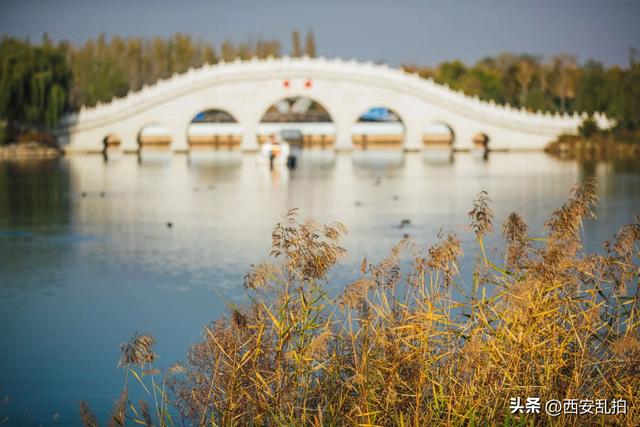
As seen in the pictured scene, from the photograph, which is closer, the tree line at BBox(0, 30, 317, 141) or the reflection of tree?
the reflection of tree

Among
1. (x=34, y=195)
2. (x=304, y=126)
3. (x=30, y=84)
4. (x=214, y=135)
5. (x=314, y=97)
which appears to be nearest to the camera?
(x=34, y=195)

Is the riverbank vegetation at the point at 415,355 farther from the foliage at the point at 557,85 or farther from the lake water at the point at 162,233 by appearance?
the foliage at the point at 557,85

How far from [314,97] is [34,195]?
93.7 ft

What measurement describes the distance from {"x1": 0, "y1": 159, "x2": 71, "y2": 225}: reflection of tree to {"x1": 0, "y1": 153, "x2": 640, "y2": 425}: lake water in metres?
0.06

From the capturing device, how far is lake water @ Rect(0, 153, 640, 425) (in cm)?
896

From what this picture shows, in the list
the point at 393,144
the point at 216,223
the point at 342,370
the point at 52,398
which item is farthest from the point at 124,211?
the point at 393,144

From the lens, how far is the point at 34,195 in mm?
24531

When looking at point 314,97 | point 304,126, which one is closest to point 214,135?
point 304,126

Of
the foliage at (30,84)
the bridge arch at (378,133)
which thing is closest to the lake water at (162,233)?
the foliage at (30,84)

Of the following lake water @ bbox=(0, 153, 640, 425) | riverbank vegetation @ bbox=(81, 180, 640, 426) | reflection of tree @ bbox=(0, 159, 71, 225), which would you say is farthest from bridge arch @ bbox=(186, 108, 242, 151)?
riverbank vegetation @ bbox=(81, 180, 640, 426)

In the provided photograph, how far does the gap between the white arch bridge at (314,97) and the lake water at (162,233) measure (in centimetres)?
1238

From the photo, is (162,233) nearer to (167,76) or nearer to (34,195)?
(34,195)

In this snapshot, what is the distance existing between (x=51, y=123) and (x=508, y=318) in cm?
4458

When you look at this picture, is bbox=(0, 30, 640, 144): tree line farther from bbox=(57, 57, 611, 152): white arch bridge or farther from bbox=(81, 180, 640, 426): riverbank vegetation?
bbox=(81, 180, 640, 426): riverbank vegetation
